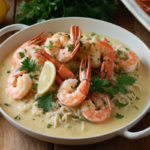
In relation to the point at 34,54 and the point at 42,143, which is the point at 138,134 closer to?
the point at 42,143

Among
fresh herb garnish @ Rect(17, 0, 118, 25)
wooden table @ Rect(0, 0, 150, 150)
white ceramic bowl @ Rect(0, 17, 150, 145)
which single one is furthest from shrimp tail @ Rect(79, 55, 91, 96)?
fresh herb garnish @ Rect(17, 0, 118, 25)

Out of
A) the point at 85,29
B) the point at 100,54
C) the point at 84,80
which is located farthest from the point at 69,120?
the point at 85,29

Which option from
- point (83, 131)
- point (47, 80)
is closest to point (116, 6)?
point (47, 80)

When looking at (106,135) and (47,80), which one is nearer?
(106,135)

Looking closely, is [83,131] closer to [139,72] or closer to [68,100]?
[68,100]

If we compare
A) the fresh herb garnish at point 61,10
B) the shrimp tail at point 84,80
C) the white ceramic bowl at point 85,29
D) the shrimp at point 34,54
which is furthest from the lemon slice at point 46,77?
the fresh herb garnish at point 61,10

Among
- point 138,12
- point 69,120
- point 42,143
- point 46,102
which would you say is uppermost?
point 138,12
